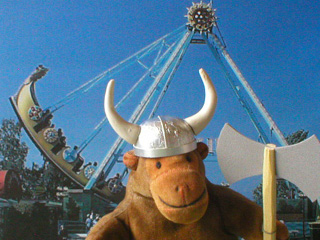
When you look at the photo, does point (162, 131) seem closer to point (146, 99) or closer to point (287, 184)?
point (146, 99)

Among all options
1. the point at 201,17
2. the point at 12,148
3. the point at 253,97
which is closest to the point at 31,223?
the point at 12,148

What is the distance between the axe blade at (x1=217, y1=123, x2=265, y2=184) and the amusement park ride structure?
1.85 m

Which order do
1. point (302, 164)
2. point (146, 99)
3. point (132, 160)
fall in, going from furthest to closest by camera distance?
1. point (146, 99)
2. point (132, 160)
3. point (302, 164)

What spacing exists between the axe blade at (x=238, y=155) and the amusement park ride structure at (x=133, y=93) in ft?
6.07

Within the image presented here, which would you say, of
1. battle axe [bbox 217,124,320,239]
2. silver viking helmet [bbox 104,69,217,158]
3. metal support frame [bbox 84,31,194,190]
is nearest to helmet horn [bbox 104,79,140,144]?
silver viking helmet [bbox 104,69,217,158]

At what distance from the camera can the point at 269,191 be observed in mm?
1054

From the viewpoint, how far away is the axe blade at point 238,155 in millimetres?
1117

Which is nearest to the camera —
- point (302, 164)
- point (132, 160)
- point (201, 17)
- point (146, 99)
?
point (302, 164)

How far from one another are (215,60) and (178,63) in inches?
14.0

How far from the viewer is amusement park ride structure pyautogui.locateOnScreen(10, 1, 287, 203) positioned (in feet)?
10.0

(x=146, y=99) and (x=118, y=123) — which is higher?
(x=146, y=99)

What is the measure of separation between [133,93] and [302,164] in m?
2.16

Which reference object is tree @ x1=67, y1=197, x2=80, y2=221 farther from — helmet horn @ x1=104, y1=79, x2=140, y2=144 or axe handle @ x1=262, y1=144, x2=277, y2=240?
axe handle @ x1=262, y1=144, x2=277, y2=240

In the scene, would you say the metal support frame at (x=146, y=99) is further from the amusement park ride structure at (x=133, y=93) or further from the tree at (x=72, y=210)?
the tree at (x=72, y=210)
